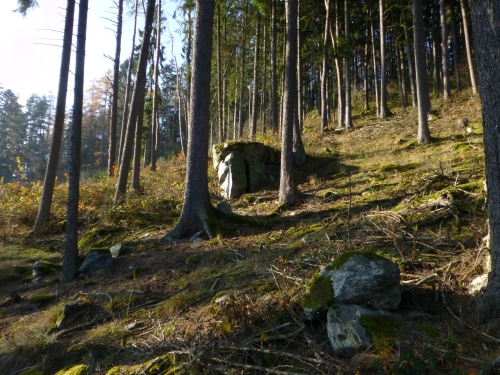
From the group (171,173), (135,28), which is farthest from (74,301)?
(135,28)

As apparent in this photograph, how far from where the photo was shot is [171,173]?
18297 millimetres

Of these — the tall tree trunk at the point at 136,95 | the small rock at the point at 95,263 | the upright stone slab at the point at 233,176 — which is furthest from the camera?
the upright stone slab at the point at 233,176

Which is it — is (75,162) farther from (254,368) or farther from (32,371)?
(254,368)

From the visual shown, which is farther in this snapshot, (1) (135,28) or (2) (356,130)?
(1) (135,28)

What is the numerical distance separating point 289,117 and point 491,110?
721 cm

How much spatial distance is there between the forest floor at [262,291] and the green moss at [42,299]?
0.03m

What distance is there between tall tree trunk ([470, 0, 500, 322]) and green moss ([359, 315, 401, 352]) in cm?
82

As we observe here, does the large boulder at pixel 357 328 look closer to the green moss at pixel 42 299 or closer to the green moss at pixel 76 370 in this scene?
the green moss at pixel 76 370

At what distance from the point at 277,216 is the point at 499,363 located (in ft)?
23.3

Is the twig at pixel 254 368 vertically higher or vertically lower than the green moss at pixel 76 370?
higher

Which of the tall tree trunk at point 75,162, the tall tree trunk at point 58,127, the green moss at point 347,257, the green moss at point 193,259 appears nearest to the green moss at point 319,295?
the green moss at point 347,257

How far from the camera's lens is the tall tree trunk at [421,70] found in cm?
1391

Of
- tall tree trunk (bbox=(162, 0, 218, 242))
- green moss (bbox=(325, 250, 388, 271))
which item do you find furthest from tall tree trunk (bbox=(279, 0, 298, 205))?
green moss (bbox=(325, 250, 388, 271))

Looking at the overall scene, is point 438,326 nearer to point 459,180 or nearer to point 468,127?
point 459,180
